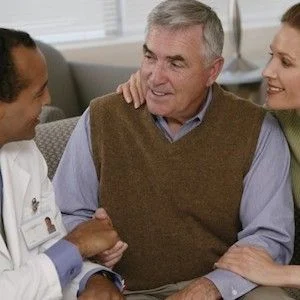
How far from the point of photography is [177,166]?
1860mm

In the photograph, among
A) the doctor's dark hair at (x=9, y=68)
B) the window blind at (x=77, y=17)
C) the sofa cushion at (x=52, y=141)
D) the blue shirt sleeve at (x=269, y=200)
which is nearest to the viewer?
the doctor's dark hair at (x=9, y=68)

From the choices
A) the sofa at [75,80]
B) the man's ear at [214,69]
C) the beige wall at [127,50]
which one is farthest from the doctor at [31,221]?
the beige wall at [127,50]

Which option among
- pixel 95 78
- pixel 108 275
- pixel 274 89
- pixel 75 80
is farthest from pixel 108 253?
pixel 75 80

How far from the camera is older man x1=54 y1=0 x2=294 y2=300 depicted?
183cm

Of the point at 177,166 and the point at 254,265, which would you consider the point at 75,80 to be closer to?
the point at 177,166

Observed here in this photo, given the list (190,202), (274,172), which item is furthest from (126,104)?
(274,172)

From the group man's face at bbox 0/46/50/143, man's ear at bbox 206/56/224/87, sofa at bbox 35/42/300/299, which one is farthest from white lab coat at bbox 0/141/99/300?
sofa at bbox 35/42/300/299

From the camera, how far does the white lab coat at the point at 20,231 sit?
1.41 metres

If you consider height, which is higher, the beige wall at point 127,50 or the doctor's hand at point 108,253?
the doctor's hand at point 108,253

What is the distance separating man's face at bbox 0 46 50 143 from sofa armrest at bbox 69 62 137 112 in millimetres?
1987

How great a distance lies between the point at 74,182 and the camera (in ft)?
6.18

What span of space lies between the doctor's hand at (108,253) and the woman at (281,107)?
0.89ft

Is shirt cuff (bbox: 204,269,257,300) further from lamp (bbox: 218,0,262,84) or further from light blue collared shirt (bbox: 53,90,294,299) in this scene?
lamp (bbox: 218,0,262,84)

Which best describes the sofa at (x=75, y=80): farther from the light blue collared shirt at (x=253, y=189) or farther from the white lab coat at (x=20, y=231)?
the white lab coat at (x=20, y=231)
